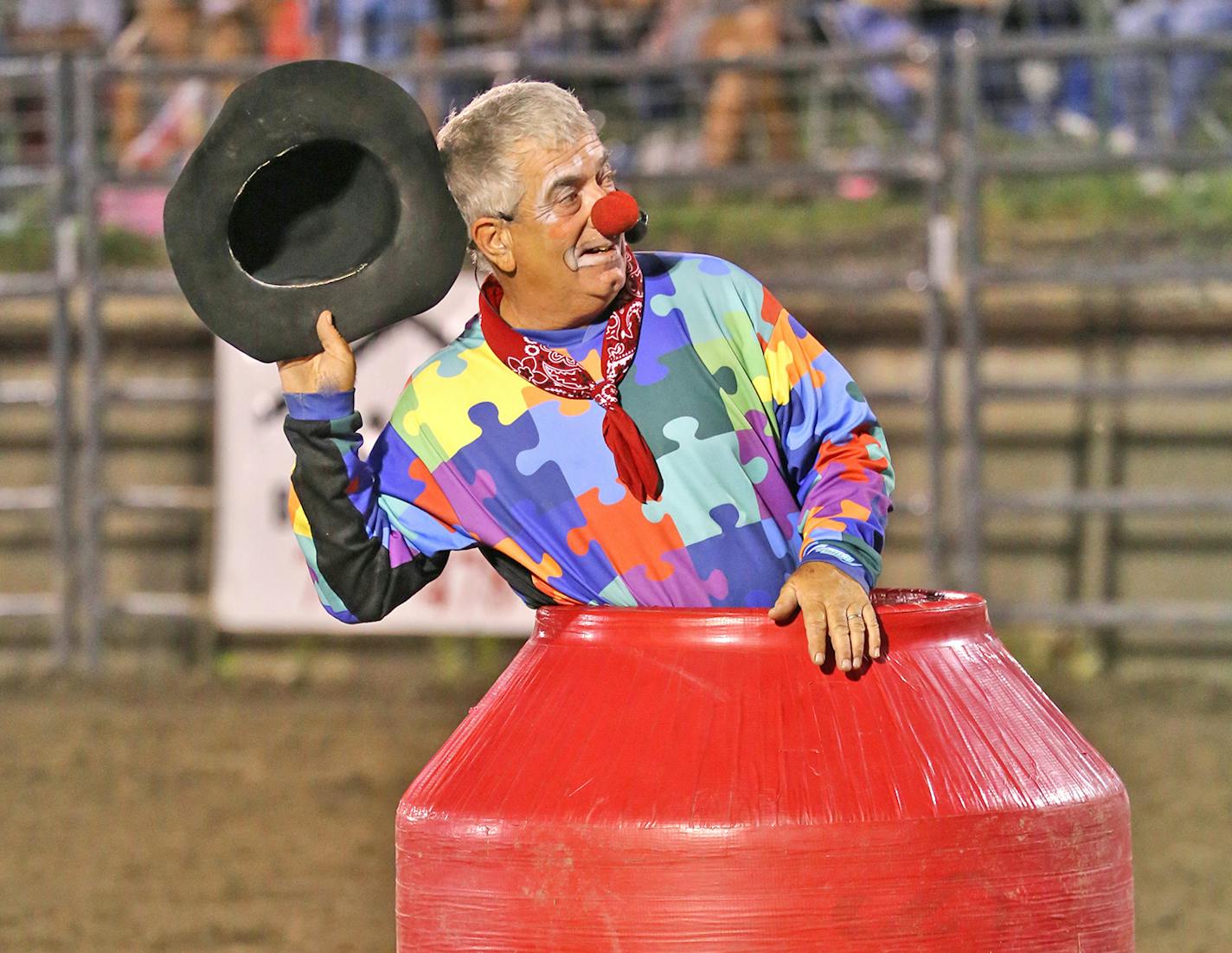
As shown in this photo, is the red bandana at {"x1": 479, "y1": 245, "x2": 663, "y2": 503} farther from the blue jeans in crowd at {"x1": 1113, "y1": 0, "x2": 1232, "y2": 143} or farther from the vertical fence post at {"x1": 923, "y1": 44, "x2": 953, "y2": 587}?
the blue jeans in crowd at {"x1": 1113, "y1": 0, "x2": 1232, "y2": 143}

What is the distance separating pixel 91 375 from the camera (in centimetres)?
773

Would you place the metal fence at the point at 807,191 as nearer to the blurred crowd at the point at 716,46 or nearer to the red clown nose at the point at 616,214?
the blurred crowd at the point at 716,46

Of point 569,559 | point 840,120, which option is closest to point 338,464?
point 569,559

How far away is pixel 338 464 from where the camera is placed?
A: 2.46m

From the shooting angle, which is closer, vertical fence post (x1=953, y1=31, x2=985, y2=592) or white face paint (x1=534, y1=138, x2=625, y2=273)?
white face paint (x1=534, y1=138, x2=625, y2=273)

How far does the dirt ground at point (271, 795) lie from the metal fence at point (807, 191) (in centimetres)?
54

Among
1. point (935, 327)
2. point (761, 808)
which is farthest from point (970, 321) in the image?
point (761, 808)

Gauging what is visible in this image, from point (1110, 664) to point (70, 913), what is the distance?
4185 mm

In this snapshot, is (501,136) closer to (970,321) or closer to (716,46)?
(970,321)

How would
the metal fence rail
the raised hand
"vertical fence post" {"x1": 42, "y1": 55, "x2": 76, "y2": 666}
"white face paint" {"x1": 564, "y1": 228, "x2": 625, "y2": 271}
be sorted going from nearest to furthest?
the raised hand < "white face paint" {"x1": 564, "y1": 228, "x2": 625, "y2": 271} < the metal fence rail < "vertical fence post" {"x1": 42, "y1": 55, "x2": 76, "y2": 666}

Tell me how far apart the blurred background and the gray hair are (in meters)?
3.39

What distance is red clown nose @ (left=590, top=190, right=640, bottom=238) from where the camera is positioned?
2533mm

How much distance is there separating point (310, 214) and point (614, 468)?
21.1 inches

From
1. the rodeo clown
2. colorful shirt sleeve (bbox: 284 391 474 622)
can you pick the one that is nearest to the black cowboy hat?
the rodeo clown
